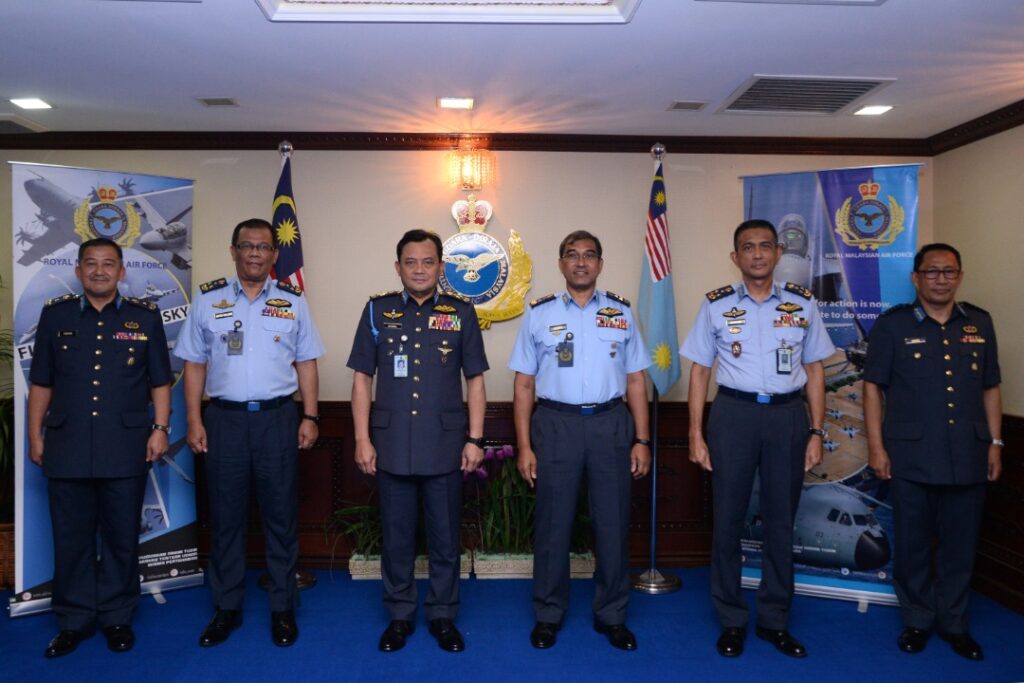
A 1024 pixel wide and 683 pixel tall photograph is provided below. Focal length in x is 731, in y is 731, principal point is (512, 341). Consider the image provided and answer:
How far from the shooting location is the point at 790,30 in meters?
3.06

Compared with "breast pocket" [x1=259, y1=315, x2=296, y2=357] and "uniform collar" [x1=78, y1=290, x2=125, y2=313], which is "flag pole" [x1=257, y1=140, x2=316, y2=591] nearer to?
"breast pocket" [x1=259, y1=315, x2=296, y2=357]

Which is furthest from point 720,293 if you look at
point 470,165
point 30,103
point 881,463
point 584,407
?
point 30,103

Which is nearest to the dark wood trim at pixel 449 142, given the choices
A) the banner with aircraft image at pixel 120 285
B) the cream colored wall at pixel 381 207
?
the cream colored wall at pixel 381 207

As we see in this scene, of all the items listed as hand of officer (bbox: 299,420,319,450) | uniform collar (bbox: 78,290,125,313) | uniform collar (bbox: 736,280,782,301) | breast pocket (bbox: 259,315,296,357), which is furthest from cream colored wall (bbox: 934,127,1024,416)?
uniform collar (bbox: 78,290,125,313)

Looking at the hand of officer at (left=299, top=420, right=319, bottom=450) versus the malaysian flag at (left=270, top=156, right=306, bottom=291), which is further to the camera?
the malaysian flag at (left=270, top=156, right=306, bottom=291)

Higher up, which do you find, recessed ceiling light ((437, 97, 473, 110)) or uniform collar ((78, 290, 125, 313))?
recessed ceiling light ((437, 97, 473, 110))

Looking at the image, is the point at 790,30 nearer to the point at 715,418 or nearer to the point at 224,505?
the point at 715,418

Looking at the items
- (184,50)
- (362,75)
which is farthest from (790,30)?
(184,50)

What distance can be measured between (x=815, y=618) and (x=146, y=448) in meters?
3.36

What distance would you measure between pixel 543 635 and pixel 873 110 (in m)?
3.36

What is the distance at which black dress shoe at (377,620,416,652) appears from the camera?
324 cm

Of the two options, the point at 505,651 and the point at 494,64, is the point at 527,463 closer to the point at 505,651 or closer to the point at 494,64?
the point at 505,651

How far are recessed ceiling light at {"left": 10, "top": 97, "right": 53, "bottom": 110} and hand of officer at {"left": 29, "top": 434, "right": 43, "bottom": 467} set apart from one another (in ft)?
6.18

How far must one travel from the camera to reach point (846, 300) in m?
3.92
